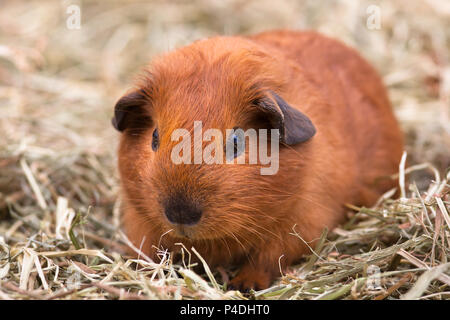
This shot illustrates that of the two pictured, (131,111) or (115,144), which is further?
(115,144)

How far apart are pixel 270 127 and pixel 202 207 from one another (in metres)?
0.75

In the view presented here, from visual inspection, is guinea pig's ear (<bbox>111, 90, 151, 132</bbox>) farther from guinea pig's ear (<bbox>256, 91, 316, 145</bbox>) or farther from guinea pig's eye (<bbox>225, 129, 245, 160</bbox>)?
guinea pig's ear (<bbox>256, 91, 316, 145</bbox>)

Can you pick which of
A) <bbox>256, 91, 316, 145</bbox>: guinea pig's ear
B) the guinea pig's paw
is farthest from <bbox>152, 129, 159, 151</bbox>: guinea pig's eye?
the guinea pig's paw

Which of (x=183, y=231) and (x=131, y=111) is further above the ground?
(x=131, y=111)

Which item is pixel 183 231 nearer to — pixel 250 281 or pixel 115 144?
pixel 250 281

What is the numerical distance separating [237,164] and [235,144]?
13 centimetres

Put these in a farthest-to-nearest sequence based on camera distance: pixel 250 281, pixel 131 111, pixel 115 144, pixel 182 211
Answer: pixel 115 144 < pixel 131 111 < pixel 250 281 < pixel 182 211

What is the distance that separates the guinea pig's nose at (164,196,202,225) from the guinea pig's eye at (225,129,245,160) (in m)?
0.42

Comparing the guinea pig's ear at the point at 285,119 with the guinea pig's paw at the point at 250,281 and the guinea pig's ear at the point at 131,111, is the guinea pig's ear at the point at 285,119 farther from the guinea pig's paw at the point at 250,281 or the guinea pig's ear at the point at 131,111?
the guinea pig's paw at the point at 250,281

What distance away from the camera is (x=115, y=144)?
18.4 ft

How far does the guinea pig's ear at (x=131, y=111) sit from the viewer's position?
144 inches

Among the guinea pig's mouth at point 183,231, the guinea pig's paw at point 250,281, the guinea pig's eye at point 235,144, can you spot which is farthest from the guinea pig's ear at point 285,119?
the guinea pig's paw at point 250,281

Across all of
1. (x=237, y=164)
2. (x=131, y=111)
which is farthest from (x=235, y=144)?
(x=131, y=111)

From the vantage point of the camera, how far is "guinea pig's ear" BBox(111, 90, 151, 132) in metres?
3.66
